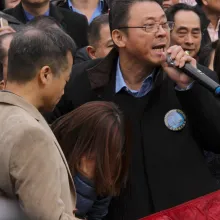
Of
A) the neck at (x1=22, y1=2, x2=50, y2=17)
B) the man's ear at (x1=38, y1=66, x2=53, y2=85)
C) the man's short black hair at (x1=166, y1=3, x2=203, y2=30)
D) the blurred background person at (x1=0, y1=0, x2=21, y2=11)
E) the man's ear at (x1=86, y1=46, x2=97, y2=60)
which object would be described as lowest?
the blurred background person at (x1=0, y1=0, x2=21, y2=11)

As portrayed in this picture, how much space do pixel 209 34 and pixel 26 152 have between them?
160 inches

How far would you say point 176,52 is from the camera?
3.38 metres

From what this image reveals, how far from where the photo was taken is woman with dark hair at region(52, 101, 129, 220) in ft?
10.2

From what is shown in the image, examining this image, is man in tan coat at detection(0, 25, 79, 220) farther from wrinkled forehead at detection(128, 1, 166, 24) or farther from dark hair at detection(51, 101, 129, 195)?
wrinkled forehead at detection(128, 1, 166, 24)

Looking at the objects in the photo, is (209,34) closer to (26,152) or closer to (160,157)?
(160,157)

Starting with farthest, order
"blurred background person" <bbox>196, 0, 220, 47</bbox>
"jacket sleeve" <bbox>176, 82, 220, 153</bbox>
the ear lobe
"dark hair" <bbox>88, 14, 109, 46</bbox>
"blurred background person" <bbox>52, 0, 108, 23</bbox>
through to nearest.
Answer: "blurred background person" <bbox>52, 0, 108, 23</bbox> < "blurred background person" <bbox>196, 0, 220, 47</bbox> < "dark hair" <bbox>88, 14, 109, 46</bbox> < the ear lobe < "jacket sleeve" <bbox>176, 82, 220, 153</bbox>

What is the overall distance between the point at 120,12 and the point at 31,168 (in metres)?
1.64

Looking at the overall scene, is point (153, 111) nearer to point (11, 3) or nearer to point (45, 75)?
point (45, 75)

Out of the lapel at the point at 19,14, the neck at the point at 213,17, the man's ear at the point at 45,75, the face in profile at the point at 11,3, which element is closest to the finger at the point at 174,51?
the man's ear at the point at 45,75

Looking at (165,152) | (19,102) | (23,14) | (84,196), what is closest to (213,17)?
(23,14)

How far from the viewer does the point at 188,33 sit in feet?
17.7

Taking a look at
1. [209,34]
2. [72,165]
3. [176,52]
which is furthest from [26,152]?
[209,34]

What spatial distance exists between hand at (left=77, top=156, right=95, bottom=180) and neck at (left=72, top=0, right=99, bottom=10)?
3666 mm

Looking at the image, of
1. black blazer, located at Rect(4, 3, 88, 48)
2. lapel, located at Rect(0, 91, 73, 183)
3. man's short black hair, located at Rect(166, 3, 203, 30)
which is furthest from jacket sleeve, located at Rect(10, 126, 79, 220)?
black blazer, located at Rect(4, 3, 88, 48)
